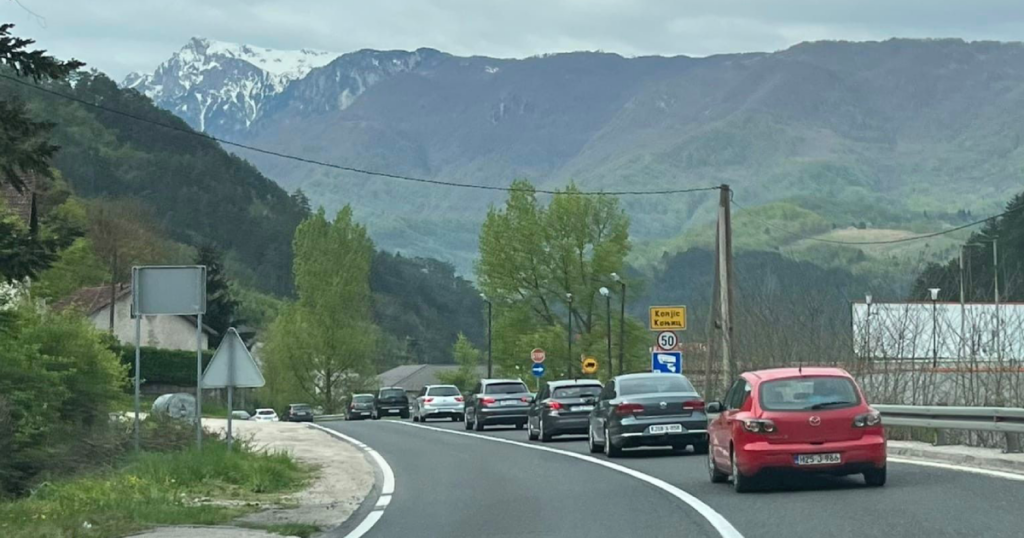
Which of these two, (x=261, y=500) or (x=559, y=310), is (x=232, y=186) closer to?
(x=559, y=310)

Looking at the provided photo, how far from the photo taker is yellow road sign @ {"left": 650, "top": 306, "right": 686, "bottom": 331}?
146 ft

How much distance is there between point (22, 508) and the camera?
1770 centimetres

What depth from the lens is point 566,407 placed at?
3588 cm

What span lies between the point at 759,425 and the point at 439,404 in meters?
44.1

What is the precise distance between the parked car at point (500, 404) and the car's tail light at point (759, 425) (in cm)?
2915

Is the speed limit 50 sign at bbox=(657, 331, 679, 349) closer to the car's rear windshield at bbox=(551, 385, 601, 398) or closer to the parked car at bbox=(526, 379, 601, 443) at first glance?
the parked car at bbox=(526, 379, 601, 443)

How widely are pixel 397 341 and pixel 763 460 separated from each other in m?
175

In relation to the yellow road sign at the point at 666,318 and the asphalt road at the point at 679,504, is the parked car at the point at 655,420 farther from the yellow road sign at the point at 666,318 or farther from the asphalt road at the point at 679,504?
the yellow road sign at the point at 666,318

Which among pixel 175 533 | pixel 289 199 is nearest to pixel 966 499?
pixel 175 533

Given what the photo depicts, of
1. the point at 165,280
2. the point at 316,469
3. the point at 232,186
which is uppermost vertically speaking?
the point at 232,186

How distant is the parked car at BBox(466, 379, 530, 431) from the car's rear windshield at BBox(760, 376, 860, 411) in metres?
28.9

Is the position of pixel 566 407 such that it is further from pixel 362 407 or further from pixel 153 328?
pixel 153 328

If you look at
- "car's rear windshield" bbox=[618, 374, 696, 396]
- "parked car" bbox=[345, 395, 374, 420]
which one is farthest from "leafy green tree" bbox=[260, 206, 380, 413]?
"car's rear windshield" bbox=[618, 374, 696, 396]

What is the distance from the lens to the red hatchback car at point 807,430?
58.5 feet
